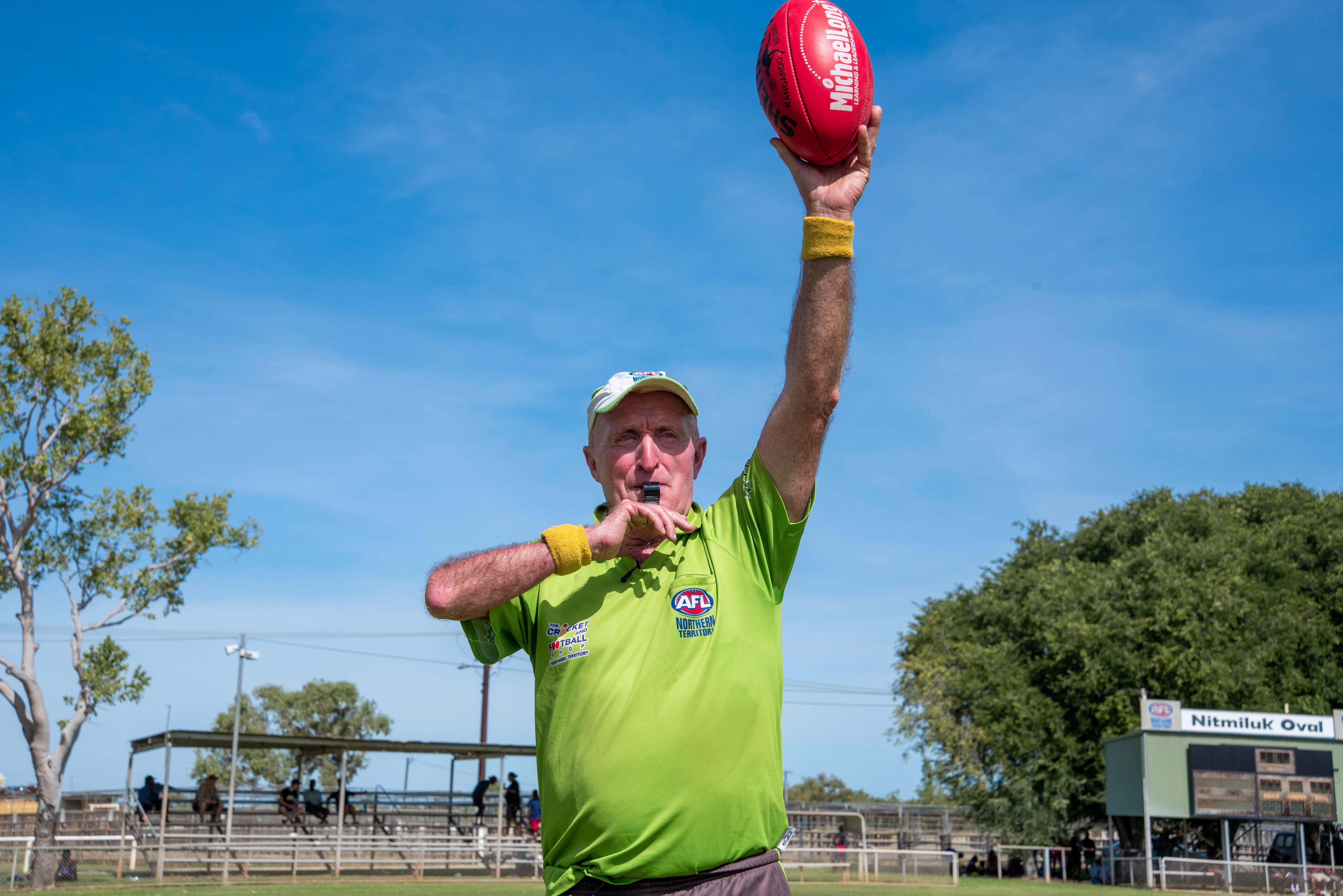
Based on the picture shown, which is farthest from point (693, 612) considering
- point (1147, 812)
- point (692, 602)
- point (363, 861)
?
point (1147, 812)

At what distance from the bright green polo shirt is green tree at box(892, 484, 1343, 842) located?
36.6 m

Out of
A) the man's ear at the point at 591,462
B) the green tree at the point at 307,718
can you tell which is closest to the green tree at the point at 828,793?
the green tree at the point at 307,718

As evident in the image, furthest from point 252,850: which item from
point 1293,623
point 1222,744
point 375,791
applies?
point 1293,623

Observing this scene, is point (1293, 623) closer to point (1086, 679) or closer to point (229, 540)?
point (1086, 679)

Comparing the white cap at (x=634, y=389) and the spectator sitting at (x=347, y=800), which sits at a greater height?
the white cap at (x=634, y=389)

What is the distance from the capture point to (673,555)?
9.54 ft

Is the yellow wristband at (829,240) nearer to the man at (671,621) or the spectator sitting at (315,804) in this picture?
the man at (671,621)

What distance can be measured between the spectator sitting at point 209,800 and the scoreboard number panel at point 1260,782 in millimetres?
24151

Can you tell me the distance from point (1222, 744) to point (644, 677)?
30.0m

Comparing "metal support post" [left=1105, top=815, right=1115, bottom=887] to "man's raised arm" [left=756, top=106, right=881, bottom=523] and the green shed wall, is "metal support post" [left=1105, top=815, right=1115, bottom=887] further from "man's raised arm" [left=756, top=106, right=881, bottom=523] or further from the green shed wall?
"man's raised arm" [left=756, top=106, right=881, bottom=523]

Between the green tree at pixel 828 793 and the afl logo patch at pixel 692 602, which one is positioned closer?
the afl logo patch at pixel 692 602

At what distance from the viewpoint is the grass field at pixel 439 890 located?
1906 centimetres

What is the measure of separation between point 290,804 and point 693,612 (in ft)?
91.2

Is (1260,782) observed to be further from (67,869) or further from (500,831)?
(67,869)
